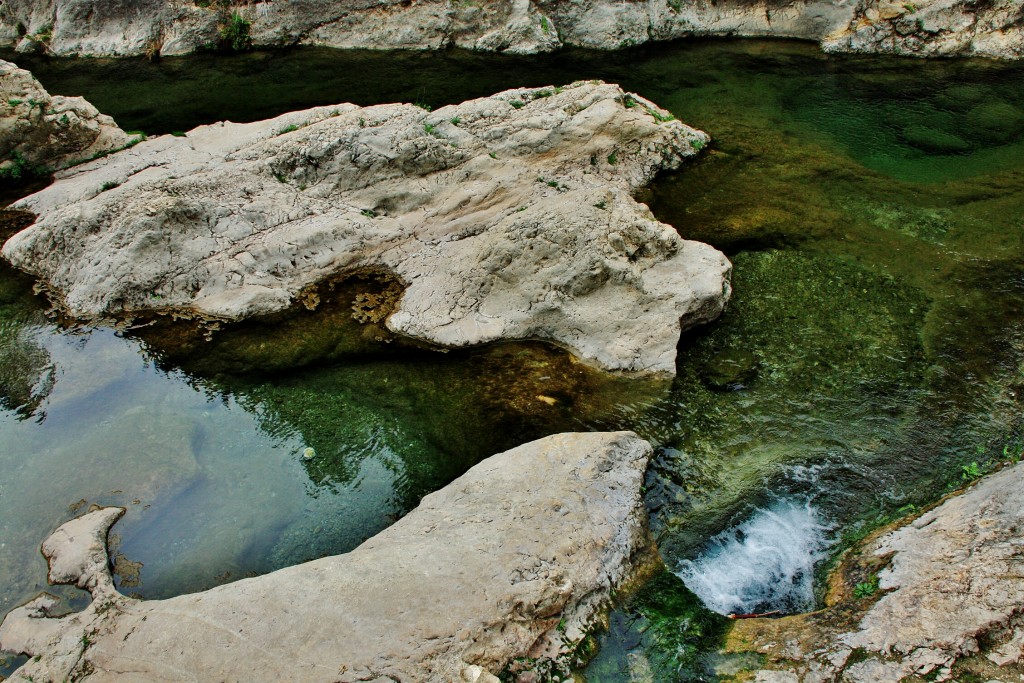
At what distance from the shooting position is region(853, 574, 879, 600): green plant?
5.75 meters

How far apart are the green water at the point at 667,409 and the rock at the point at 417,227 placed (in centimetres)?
62

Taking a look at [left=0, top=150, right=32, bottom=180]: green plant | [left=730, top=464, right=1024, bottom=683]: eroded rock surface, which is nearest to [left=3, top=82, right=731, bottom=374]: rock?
[left=0, top=150, right=32, bottom=180]: green plant

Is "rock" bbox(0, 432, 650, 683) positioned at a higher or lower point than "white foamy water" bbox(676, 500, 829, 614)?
higher

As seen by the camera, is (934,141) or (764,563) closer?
(764,563)

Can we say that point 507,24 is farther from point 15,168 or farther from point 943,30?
point 15,168

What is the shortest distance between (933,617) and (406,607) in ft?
13.0

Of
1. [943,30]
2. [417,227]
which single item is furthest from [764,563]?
[943,30]

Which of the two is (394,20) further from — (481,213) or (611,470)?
(611,470)

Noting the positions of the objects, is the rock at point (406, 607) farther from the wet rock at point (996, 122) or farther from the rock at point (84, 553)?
the wet rock at point (996, 122)

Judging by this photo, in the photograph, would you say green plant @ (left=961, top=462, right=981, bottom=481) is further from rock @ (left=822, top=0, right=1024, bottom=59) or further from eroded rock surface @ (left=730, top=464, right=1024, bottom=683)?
rock @ (left=822, top=0, right=1024, bottom=59)

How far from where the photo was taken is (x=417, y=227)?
11023mm

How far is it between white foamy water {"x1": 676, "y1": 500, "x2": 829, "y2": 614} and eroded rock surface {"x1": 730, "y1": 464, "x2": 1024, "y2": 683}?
397 mm

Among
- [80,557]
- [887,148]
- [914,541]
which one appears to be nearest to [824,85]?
[887,148]

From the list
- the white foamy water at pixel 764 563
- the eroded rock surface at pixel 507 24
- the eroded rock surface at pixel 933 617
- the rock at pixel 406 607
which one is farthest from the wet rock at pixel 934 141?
the rock at pixel 406 607
